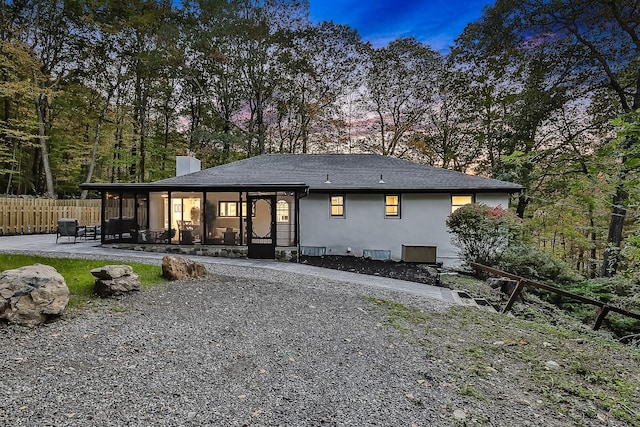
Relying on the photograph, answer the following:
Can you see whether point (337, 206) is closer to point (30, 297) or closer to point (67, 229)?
point (30, 297)

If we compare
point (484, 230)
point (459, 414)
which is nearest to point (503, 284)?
point (484, 230)

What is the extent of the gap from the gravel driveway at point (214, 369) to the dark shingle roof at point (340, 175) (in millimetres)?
6581

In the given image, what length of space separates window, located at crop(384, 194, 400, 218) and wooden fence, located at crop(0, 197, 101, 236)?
15.6 metres

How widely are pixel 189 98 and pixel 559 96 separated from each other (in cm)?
2136

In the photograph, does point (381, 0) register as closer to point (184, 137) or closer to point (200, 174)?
point (200, 174)

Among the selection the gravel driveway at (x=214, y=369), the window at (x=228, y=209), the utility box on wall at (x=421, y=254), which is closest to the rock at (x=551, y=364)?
the gravel driveway at (x=214, y=369)

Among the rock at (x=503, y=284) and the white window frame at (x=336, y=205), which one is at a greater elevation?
the white window frame at (x=336, y=205)

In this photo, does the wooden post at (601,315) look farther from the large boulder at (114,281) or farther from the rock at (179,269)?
the large boulder at (114,281)

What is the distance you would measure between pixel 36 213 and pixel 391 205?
1615 cm

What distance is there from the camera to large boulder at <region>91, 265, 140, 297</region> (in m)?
5.28

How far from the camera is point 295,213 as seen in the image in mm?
11047

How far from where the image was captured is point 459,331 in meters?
4.76

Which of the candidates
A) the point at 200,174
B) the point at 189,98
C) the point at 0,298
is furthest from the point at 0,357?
the point at 189,98

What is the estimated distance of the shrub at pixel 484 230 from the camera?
9.10 meters
